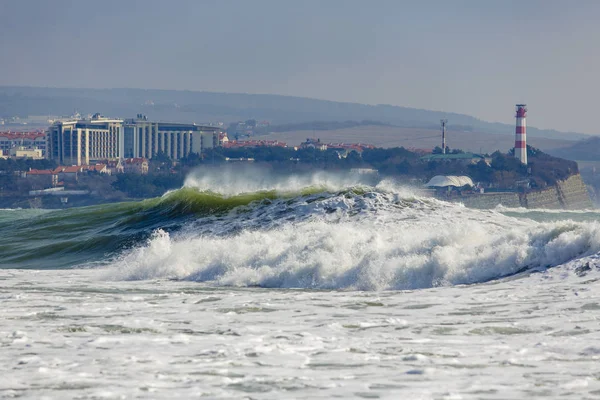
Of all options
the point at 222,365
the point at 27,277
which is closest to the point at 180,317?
the point at 222,365

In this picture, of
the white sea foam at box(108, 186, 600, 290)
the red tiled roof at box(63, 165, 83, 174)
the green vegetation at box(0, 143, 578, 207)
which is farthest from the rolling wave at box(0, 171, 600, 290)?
the red tiled roof at box(63, 165, 83, 174)

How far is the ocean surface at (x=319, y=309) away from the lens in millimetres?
10156

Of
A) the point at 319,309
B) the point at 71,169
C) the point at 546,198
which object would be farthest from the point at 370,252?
the point at 71,169

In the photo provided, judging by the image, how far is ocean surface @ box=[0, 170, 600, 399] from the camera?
10156 millimetres

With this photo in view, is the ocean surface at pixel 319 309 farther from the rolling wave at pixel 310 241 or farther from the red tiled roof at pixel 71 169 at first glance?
the red tiled roof at pixel 71 169

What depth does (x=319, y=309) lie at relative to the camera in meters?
14.5

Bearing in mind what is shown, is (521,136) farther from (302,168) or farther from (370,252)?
(370,252)

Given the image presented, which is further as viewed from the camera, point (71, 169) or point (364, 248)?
point (71, 169)

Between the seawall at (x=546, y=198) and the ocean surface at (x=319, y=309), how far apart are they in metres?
106

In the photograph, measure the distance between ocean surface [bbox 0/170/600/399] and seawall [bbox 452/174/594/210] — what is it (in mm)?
105830

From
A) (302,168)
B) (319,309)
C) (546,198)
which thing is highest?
(319,309)

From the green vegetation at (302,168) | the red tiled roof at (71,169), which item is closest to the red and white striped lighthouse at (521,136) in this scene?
the green vegetation at (302,168)

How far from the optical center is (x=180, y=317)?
45.5ft

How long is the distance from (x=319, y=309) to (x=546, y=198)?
435ft
